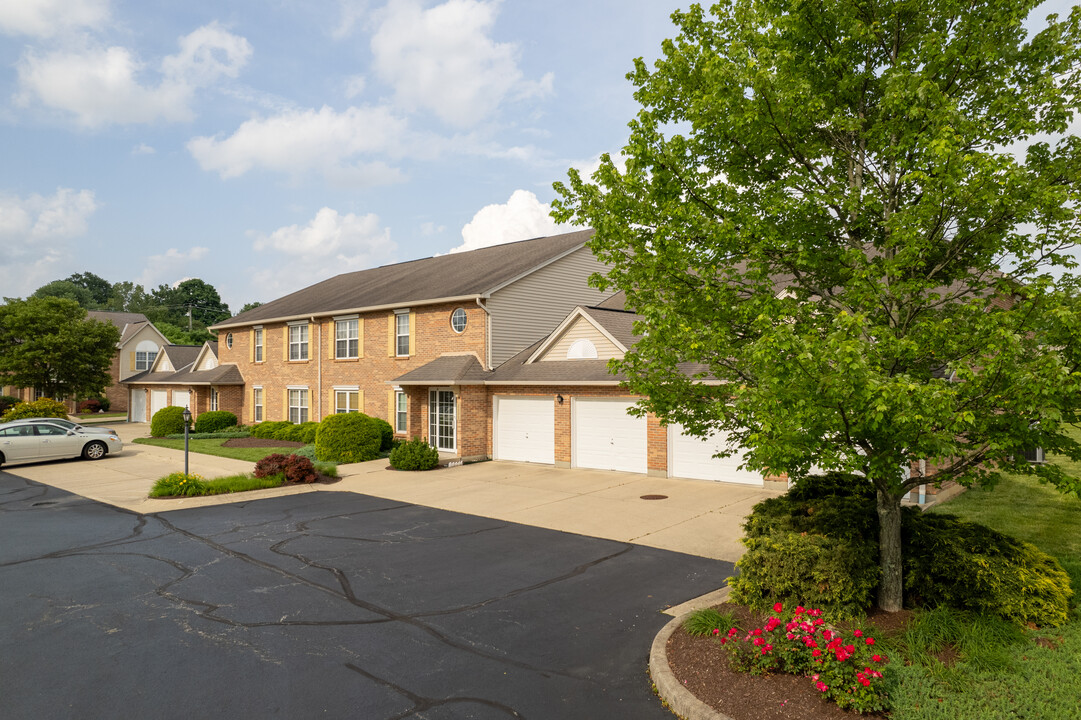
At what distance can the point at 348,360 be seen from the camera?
2730 cm

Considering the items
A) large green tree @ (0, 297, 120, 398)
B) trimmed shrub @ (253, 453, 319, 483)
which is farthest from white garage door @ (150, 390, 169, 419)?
trimmed shrub @ (253, 453, 319, 483)

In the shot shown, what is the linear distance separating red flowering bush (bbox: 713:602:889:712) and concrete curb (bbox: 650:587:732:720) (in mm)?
587

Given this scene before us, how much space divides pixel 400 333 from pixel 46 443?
12.5 meters

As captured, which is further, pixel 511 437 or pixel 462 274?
pixel 462 274

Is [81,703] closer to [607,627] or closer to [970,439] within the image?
[607,627]

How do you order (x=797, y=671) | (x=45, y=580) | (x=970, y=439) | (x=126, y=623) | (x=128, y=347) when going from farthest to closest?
(x=128, y=347)
(x=45, y=580)
(x=126, y=623)
(x=970, y=439)
(x=797, y=671)

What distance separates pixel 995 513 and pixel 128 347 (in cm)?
6063

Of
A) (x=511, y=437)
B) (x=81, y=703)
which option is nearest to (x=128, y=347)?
(x=511, y=437)

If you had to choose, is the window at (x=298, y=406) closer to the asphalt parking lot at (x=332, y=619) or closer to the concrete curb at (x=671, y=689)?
the asphalt parking lot at (x=332, y=619)

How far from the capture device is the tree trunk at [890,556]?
6758 millimetres

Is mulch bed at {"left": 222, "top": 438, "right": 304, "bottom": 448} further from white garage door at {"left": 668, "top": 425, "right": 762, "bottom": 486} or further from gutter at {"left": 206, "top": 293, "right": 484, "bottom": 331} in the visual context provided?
white garage door at {"left": 668, "top": 425, "right": 762, "bottom": 486}

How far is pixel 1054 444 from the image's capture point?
5.46 metres

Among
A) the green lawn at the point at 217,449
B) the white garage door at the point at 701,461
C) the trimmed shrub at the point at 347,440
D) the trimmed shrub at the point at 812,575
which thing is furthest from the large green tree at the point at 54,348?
the trimmed shrub at the point at 812,575

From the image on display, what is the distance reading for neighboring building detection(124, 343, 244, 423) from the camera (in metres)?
34.3
